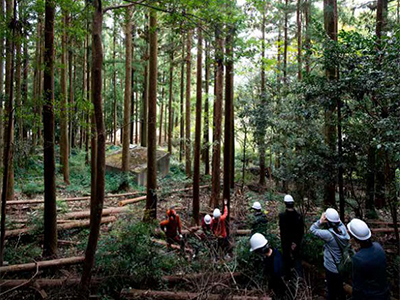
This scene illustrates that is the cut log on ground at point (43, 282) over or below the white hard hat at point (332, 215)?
below

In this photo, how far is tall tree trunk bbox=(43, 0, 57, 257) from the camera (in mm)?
5845

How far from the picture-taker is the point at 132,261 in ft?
18.3

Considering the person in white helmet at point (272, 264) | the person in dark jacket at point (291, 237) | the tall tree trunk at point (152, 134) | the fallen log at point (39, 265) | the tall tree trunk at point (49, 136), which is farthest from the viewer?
the tall tree trunk at point (152, 134)

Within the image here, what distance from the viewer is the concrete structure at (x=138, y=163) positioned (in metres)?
16.6

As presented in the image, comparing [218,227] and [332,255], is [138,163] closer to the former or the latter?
[218,227]

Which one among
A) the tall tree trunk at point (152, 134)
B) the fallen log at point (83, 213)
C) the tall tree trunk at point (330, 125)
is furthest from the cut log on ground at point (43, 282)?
the tall tree trunk at point (330, 125)

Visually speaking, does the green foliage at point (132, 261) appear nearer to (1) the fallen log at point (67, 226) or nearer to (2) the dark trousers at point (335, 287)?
(1) the fallen log at point (67, 226)

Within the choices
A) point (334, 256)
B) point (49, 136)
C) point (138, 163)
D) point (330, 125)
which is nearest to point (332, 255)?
point (334, 256)

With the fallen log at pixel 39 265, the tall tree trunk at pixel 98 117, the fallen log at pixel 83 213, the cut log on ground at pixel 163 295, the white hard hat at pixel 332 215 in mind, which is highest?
the tall tree trunk at pixel 98 117

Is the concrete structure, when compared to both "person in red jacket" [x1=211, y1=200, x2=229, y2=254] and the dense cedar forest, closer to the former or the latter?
the dense cedar forest

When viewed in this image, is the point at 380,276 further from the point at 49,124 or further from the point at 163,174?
the point at 163,174

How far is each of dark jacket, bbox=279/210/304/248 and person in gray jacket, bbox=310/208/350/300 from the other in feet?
2.65

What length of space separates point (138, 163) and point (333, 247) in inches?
582

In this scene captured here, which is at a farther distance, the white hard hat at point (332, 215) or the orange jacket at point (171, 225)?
the orange jacket at point (171, 225)
